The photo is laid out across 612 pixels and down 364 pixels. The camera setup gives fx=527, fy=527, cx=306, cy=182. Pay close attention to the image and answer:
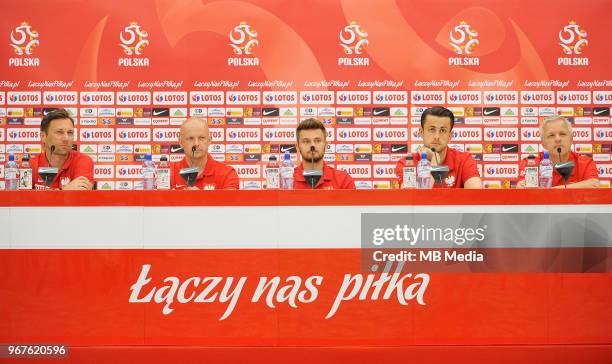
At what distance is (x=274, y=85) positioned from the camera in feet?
15.6

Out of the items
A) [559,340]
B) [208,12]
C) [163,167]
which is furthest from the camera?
[208,12]

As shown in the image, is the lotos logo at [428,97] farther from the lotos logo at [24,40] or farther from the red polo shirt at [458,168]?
the lotos logo at [24,40]

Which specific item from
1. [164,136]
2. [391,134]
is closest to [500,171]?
[391,134]

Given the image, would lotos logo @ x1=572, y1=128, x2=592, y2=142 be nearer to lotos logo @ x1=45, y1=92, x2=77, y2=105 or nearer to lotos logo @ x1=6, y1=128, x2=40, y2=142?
lotos logo @ x1=45, y1=92, x2=77, y2=105

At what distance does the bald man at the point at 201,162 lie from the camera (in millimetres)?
3730

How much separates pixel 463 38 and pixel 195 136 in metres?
2.62

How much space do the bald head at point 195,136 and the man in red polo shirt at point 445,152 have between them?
1388 millimetres

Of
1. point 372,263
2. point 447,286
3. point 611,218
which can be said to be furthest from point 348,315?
point 611,218

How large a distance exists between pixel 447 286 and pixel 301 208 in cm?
75

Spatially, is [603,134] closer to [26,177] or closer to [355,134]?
[355,134]

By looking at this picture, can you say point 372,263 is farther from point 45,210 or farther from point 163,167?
point 45,210

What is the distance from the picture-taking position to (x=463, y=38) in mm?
4754

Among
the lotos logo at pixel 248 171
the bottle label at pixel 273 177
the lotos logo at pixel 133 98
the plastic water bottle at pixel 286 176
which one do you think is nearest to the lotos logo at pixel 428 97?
the lotos logo at pixel 248 171

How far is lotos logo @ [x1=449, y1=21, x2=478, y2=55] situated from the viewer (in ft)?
15.6
